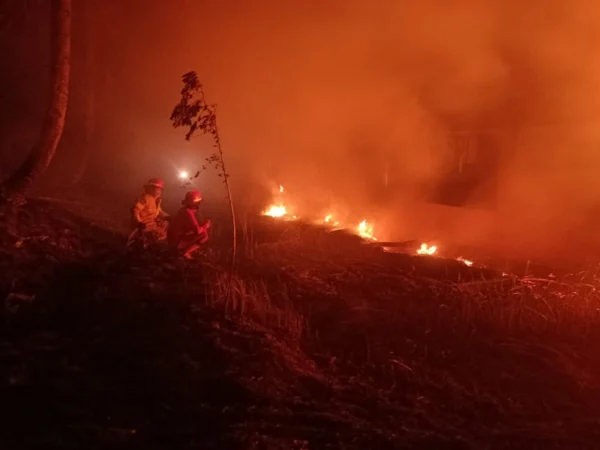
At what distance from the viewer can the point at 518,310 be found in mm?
6148

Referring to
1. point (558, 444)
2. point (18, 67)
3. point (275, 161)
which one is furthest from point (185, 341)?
point (18, 67)

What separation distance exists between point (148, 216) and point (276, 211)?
4.75 meters

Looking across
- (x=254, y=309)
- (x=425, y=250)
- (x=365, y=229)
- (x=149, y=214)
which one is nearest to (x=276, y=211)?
(x=365, y=229)

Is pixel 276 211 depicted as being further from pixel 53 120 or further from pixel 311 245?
pixel 53 120

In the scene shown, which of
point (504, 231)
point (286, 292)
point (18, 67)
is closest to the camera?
point (286, 292)

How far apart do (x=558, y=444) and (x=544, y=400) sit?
68 centimetres

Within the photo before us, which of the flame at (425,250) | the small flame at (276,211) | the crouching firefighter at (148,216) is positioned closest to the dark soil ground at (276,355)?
the crouching firefighter at (148,216)

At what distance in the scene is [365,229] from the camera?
11.4 m

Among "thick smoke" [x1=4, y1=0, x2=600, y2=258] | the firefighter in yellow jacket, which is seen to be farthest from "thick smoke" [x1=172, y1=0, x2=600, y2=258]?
the firefighter in yellow jacket

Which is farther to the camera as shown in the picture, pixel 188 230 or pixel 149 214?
pixel 149 214

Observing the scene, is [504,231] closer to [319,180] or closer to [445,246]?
[445,246]

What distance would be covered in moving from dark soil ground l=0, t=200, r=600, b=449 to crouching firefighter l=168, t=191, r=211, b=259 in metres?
0.29

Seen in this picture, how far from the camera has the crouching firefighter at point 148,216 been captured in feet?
25.6

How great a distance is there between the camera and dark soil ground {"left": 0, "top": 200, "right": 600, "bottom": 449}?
4.03 metres
